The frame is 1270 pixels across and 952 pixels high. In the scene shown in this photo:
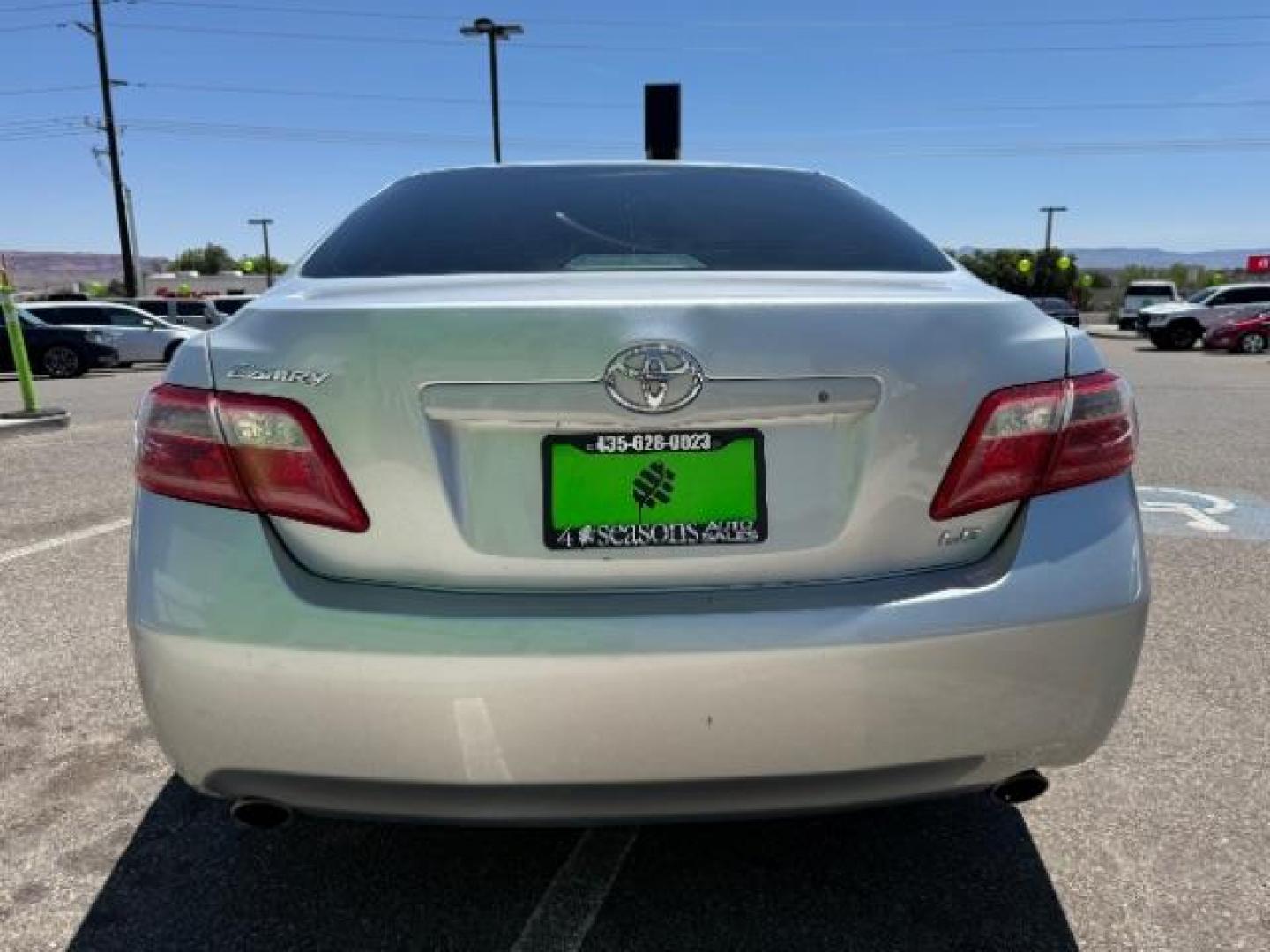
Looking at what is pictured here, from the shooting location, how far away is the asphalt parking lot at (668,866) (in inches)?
81.8

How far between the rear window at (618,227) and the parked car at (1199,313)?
2885 centimetres

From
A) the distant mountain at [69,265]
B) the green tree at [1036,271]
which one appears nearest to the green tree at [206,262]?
the distant mountain at [69,265]

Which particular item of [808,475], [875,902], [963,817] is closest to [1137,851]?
[963,817]

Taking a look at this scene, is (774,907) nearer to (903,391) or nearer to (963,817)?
(963,817)

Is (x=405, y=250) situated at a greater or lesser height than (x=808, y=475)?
greater

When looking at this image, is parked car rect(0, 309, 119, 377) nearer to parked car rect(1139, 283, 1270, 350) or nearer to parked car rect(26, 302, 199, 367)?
parked car rect(26, 302, 199, 367)

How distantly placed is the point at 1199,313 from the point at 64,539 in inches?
1168

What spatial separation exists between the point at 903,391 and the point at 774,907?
1.14 m

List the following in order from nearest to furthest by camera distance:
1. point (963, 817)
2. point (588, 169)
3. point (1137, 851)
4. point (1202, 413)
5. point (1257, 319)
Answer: point (1137, 851) < point (963, 817) < point (588, 169) < point (1202, 413) < point (1257, 319)

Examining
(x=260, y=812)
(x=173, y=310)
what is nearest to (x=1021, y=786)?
(x=260, y=812)

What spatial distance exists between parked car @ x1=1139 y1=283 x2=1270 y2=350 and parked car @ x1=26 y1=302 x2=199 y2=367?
25.1 metres

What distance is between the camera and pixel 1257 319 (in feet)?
84.9

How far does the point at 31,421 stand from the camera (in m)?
10.1

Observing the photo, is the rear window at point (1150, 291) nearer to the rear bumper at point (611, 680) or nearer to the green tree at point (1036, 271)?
the green tree at point (1036, 271)
